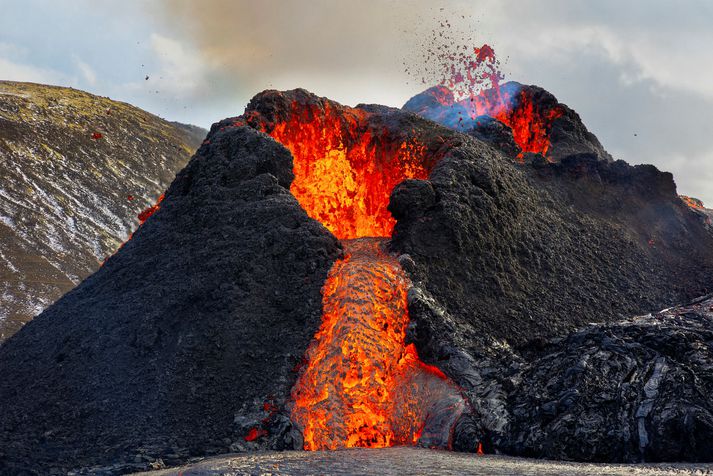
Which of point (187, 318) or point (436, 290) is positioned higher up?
point (436, 290)

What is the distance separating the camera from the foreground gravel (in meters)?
8.42

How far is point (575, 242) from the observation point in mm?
19281

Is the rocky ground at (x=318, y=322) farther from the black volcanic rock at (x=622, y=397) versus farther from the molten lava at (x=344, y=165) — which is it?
the molten lava at (x=344, y=165)

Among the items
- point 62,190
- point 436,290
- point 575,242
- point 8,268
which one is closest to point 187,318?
point 436,290

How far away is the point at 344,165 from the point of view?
20.0 m

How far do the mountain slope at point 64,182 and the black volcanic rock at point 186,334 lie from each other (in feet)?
62.5

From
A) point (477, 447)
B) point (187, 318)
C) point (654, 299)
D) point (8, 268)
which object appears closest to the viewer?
point (477, 447)

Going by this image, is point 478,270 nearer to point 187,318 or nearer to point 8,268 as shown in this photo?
point 187,318

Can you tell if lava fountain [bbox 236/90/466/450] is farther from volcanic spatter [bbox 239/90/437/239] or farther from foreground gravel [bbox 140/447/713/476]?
foreground gravel [bbox 140/447/713/476]

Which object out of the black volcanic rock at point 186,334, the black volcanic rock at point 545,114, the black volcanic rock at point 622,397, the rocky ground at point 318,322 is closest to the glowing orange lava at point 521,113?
the black volcanic rock at point 545,114

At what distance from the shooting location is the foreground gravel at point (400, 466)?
842cm

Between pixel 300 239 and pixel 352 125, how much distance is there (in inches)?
247

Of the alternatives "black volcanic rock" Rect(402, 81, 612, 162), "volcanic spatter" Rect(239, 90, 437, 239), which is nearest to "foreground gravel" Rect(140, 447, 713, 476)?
"volcanic spatter" Rect(239, 90, 437, 239)

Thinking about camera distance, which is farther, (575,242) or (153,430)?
(575,242)
